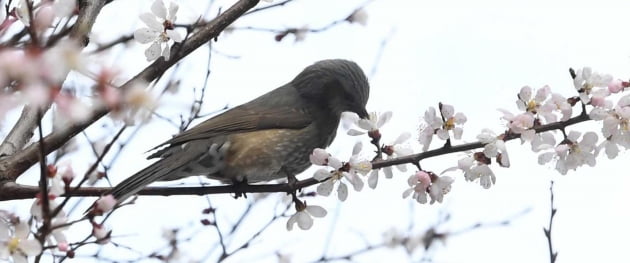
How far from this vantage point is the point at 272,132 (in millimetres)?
4863

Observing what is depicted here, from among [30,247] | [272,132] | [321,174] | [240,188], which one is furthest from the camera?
[272,132]

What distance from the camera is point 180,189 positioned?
11.1 feet

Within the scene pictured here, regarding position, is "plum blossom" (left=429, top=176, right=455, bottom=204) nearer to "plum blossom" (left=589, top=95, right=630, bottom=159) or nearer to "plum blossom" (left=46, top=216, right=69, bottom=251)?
"plum blossom" (left=589, top=95, right=630, bottom=159)

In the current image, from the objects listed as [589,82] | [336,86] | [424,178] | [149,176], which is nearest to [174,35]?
[149,176]

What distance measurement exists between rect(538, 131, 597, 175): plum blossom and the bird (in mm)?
1451

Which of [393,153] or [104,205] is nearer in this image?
[104,205]

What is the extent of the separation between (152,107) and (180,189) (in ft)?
6.70

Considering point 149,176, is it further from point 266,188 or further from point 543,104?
point 543,104

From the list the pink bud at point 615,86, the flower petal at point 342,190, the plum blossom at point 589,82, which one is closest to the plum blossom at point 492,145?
the plum blossom at point 589,82

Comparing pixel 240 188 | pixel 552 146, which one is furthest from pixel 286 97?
pixel 552 146

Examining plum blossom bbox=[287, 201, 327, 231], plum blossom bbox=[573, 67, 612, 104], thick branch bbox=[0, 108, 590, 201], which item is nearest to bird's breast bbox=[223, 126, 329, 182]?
thick branch bbox=[0, 108, 590, 201]

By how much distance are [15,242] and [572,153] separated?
83.2 inches

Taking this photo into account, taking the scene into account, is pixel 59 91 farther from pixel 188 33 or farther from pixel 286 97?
pixel 286 97

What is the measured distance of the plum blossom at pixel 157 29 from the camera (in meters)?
3.24
